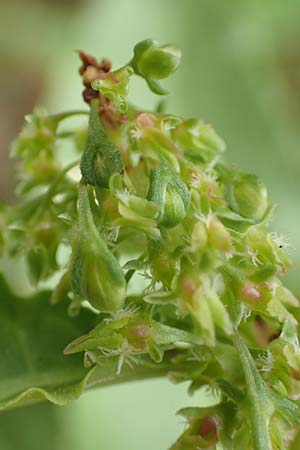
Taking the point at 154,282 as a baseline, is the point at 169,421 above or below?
below

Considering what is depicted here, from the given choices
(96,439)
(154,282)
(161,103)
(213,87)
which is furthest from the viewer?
(213,87)

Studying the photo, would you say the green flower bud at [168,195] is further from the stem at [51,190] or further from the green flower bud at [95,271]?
the stem at [51,190]

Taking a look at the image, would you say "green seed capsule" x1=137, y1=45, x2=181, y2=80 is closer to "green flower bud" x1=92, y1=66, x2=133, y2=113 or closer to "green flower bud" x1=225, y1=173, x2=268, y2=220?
"green flower bud" x1=92, y1=66, x2=133, y2=113

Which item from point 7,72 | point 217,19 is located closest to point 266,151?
point 217,19

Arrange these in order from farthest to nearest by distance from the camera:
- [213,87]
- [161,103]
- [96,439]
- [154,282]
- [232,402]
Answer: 1. [213,87]
2. [96,439]
3. [161,103]
4. [232,402]
5. [154,282]

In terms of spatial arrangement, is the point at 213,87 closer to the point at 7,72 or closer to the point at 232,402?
the point at 7,72

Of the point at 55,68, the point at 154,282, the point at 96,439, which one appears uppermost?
the point at 154,282

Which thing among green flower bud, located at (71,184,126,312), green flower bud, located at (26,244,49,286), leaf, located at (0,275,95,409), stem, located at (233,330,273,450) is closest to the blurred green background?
leaf, located at (0,275,95,409)
